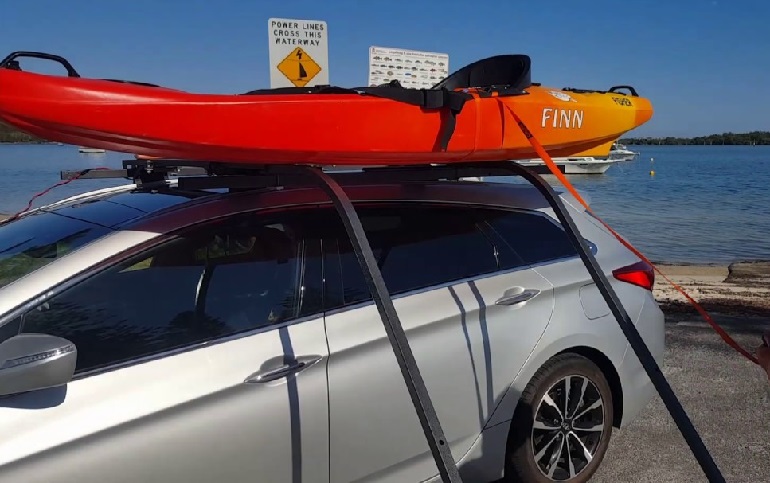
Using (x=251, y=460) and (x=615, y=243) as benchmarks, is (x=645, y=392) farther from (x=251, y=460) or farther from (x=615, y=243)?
(x=251, y=460)

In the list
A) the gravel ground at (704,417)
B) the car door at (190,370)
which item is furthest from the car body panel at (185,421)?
the gravel ground at (704,417)

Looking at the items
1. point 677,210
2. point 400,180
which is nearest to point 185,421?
point 400,180

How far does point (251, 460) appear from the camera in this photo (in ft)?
7.16

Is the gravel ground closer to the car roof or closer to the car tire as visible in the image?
the car tire

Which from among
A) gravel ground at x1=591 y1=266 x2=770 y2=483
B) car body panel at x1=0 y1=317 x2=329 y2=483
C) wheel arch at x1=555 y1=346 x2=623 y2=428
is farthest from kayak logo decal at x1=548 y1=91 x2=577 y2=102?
gravel ground at x1=591 y1=266 x2=770 y2=483

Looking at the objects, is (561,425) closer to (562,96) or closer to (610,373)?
(610,373)

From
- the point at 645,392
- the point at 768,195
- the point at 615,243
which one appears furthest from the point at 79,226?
the point at 768,195

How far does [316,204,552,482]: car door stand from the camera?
2.45 meters

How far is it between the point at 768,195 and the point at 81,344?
36.0 metres

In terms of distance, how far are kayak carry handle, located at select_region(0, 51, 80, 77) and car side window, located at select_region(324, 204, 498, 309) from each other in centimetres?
123

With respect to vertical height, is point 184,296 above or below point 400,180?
below

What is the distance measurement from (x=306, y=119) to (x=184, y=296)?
2.66 ft

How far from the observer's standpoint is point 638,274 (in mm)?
3537

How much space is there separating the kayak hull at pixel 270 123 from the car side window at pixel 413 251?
0.28m
